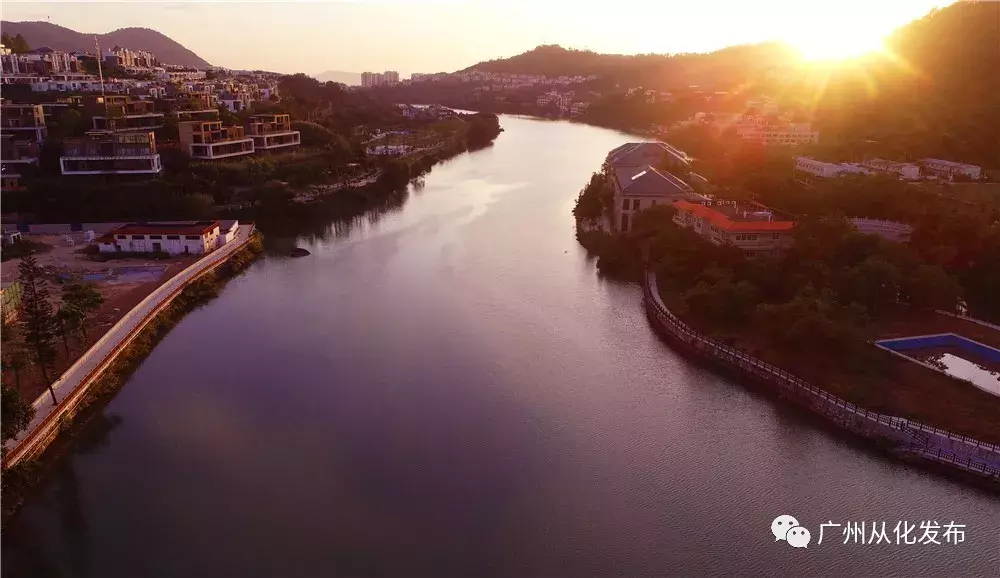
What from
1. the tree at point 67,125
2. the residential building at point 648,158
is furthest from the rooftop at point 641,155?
the tree at point 67,125

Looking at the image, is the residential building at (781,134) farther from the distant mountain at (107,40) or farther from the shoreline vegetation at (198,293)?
the distant mountain at (107,40)

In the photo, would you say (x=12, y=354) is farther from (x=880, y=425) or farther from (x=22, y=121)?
(x=22, y=121)

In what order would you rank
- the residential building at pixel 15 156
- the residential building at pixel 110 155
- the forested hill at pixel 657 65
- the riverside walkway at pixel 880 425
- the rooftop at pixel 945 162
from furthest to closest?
the forested hill at pixel 657 65, the residential building at pixel 110 155, the residential building at pixel 15 156, the rooftop at pixel 945 162, the riverside walkway at pixel 880 425

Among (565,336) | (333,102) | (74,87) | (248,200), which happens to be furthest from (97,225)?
(333,102)

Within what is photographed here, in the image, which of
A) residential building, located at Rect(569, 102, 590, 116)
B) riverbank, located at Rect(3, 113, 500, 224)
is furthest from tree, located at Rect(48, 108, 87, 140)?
residential building, located at Rect(569, 102, 590, 116)

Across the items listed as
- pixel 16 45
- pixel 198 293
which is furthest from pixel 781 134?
pixel 16 45

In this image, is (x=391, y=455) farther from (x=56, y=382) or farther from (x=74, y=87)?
(x=74, y=87)
